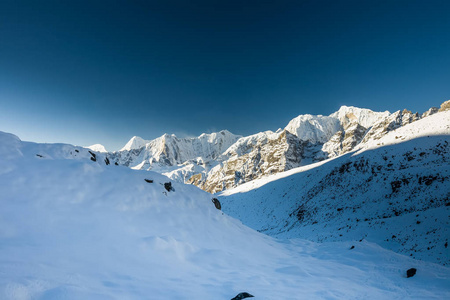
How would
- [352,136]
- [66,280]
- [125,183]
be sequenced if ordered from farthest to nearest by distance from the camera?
[352,136]
[125,183]
[66,280]

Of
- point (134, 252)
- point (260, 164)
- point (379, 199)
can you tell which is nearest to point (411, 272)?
point (134, 252)

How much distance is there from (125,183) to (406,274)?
48.1 ft

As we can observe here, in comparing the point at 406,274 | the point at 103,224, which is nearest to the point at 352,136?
the point at 406,274

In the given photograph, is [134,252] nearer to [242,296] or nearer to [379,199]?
[242,296]

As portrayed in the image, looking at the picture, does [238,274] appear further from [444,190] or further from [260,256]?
[444,190]

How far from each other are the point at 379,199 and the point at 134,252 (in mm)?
31574

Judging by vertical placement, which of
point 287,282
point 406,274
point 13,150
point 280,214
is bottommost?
point 280,214

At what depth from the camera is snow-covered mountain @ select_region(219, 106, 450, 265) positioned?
1808cm

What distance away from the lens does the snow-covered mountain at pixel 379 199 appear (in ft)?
59.3

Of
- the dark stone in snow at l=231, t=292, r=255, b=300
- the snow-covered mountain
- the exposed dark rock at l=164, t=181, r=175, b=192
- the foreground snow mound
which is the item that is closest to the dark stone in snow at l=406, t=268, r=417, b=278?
the foreground snow mound

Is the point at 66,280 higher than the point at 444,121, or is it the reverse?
the point at 444,121

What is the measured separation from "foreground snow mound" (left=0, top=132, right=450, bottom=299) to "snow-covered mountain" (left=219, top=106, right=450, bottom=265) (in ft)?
25.7

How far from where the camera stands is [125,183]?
10.8m

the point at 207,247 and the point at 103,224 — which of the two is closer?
the point at 103,224
